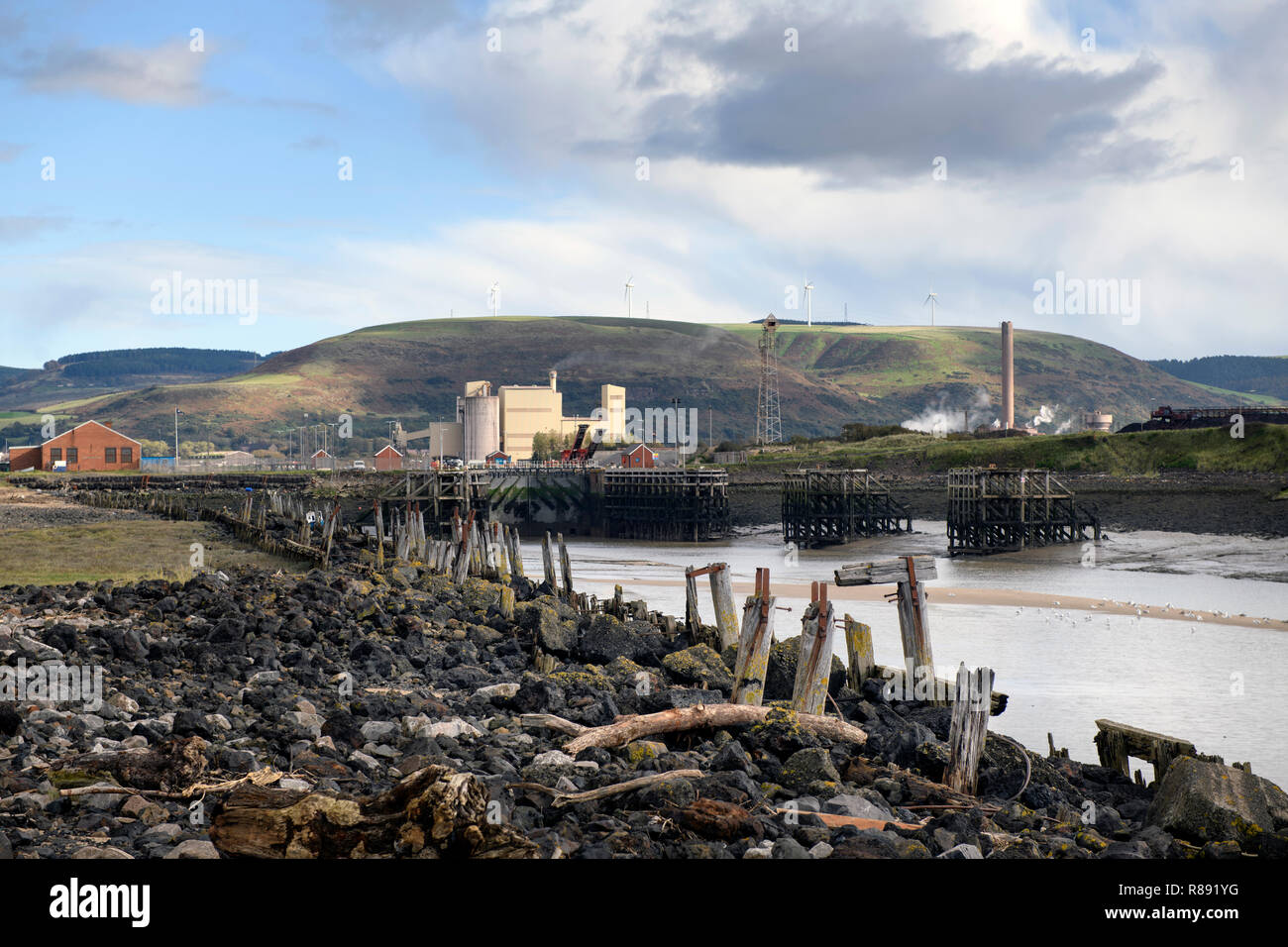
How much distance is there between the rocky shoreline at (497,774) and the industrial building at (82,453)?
123470mm

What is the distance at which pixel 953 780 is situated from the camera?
12.2m

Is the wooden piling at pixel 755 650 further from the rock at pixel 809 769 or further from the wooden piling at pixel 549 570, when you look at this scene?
the wooden piling at pixel 549 570

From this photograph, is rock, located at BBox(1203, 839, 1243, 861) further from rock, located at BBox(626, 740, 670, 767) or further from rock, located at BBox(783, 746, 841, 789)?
rock, located at BBox(626, 740, 670, 767)

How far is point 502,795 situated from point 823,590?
5.74 meters

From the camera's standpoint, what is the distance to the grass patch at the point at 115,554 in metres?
32.8

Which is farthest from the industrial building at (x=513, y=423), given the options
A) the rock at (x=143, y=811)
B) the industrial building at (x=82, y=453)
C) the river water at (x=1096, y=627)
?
the rock at (x=143, y=811)

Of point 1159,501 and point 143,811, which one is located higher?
point 1159,501

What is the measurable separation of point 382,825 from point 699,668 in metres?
10.0

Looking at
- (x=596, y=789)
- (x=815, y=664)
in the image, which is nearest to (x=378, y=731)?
(x=596, y=789)

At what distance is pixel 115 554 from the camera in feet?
136

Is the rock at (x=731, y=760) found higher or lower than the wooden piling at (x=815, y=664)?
lower

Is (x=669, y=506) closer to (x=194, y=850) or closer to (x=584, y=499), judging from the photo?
(x=584, y=499)

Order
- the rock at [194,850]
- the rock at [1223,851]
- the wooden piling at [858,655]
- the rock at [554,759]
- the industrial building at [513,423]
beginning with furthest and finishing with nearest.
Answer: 1. the industrial building at [513,423]
2. the wooden piling at [858,655]
3. the rock at [554,759]
4. the rock at [1223,851]
5. the rock at [194,850]

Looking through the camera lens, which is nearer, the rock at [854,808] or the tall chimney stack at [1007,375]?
the rock at [854,808]
